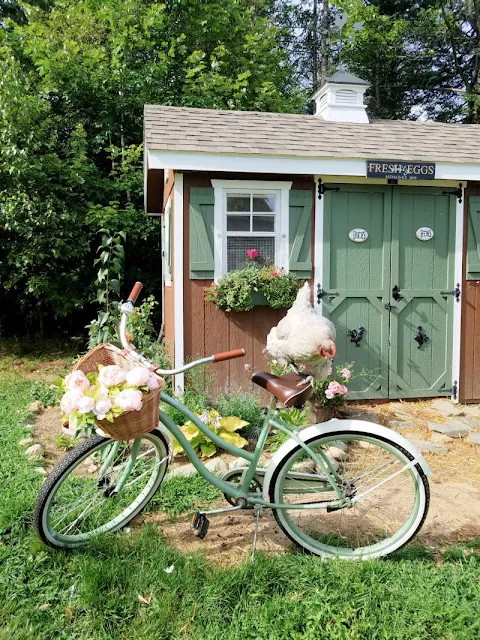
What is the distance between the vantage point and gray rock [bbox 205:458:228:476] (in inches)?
134

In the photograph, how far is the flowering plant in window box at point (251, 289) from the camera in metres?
4.92

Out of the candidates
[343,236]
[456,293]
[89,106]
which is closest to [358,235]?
[343,236]

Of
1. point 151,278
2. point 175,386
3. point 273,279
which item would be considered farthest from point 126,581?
point 151,278

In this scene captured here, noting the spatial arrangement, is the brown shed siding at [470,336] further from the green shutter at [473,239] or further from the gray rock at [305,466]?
the gray rock at [305,466]

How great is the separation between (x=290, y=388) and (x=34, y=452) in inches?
91.7

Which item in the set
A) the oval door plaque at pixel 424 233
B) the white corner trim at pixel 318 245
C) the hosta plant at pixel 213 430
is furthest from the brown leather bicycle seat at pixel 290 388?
the oval door plaque at pixel 424 233

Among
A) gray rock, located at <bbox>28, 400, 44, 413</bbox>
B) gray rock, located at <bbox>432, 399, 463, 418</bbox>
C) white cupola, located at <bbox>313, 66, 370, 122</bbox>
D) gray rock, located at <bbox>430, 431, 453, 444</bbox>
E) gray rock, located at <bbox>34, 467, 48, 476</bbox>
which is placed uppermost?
white cupola, located at <bbox>313, 66, 370, 122</bbox>

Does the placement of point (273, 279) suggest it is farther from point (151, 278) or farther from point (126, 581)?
point (151, 278)

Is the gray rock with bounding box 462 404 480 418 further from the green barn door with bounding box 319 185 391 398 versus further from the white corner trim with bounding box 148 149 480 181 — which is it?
the white corner trim with bounding box 148 149 480 181

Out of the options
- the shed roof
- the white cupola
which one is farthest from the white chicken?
the white cupola

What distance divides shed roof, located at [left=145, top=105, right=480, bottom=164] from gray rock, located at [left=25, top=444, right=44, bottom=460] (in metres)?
2.76

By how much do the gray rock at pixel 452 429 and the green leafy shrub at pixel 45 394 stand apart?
3.86 meters

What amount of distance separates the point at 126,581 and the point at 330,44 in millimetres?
18956

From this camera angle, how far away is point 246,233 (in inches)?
203
